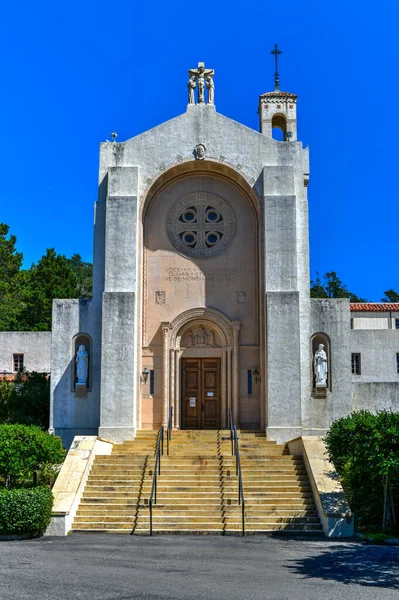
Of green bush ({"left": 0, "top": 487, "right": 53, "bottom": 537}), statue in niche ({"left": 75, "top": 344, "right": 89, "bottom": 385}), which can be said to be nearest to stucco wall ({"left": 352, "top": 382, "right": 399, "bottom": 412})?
statue in niche ({"left": 75, "top": 344, "right": 89, "bottom": 385})

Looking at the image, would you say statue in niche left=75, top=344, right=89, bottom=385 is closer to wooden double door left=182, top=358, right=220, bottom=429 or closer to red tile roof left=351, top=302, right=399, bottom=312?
wooden double door left=182, top=358, right=220, bottom=429

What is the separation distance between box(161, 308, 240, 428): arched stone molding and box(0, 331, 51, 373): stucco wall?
17007mm

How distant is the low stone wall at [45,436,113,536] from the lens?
16.8 metres

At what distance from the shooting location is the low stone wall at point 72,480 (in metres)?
16.8

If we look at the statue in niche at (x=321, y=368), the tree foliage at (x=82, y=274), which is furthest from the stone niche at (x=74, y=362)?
the tree foliage at (x=82, y=274)

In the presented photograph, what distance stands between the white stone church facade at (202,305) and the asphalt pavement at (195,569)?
22.7 feet

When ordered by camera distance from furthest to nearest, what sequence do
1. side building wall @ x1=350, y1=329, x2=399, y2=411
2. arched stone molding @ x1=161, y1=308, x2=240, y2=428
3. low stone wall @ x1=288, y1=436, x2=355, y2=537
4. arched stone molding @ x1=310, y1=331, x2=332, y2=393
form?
1. side building wall @ x1=350, y1=329, x2=399, y2=411
2. arched stone molding @ x1=161, y1=308, x2=240, y2=428
3. arched stone molding @ x1=310, y1=331, x2=332, y2=393
4. low stone wall @ x1=288, y1=436, x2=355, y2=537

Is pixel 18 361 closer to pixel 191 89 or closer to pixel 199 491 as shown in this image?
pixel 191 89

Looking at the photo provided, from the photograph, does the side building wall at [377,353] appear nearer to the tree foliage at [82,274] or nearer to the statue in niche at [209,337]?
the statue in niche at [209,337]

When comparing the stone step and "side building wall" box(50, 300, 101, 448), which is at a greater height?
"side building wall" box(50, 300, 101, 448)

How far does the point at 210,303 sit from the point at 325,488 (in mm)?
8215

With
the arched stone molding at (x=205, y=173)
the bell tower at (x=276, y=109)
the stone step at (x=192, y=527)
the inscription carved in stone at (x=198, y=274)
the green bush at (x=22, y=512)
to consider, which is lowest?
the stone step at (x=192, y=527)

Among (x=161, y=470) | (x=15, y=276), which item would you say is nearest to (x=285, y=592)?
(x=161, y=470)

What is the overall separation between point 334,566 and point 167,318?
1238cm
